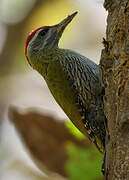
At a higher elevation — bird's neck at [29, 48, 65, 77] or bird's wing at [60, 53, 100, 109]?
bird's neck at [29, 48, 65, 77]

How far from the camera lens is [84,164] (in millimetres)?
4781

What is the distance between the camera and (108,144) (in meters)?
3.59

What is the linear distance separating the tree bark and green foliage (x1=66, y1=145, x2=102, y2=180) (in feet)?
3.90

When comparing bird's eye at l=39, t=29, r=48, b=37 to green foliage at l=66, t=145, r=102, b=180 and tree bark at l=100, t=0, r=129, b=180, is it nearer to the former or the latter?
green foliage at l=66, t=145, r=102, b=180

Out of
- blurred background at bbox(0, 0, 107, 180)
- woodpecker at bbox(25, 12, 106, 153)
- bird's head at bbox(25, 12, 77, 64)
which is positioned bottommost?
blurred background at bbox(0, 0, 107, 180)

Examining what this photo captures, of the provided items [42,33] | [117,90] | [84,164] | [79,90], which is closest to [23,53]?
[42,33]

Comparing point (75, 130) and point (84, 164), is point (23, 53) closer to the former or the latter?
point (75, 130)

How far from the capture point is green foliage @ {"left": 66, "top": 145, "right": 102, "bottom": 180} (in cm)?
474

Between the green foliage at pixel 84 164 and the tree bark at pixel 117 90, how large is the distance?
1.19m

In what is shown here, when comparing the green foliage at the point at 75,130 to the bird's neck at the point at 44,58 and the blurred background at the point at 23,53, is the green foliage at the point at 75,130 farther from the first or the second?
the blurred background at the point at 23,53

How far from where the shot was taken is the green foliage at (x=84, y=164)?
187 inches

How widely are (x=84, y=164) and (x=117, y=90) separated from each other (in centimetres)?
150

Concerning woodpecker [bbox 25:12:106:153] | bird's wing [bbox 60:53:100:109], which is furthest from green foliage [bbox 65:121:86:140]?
bird's wing [bbox 60:53:100:109]

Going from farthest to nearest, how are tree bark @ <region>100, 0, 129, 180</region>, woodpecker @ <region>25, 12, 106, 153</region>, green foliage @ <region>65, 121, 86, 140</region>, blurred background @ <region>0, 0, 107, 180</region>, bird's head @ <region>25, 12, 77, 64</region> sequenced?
blurred background @ <region>0, 0, 107, 180</region>, bird's head @ <region>25, 12, 77, 64</region>, green foliage @ <region>65, 121, 86, 140</region>, woodpecker @ <region>25, 12, 106, 153</region>, tree bark @ <region>100, 0, 129, 180</region>
